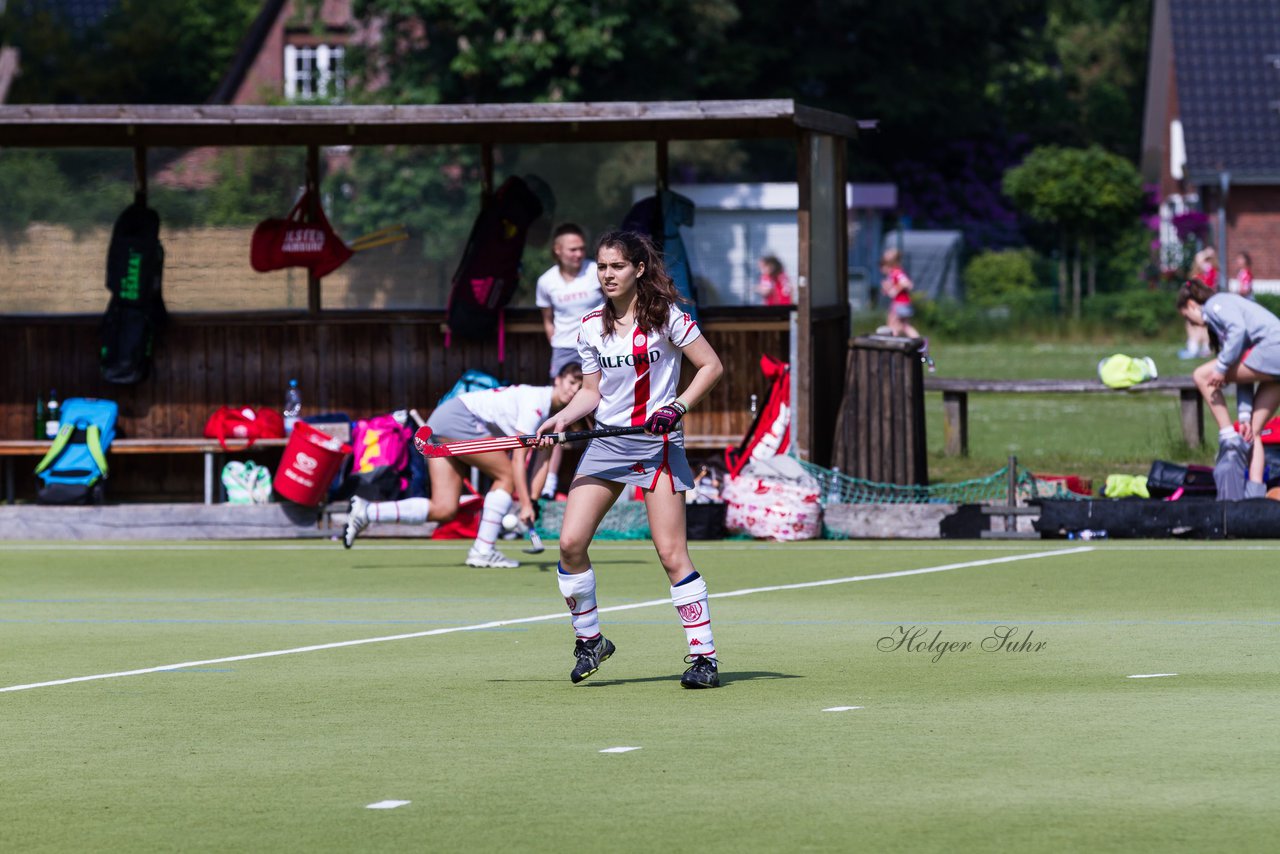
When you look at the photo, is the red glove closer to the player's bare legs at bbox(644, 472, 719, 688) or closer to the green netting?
the player's bare legs at bbox(644, 472, 719, 688)

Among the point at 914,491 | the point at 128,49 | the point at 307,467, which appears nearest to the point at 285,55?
the point at 128,49

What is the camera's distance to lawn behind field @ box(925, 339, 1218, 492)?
67.6 ft

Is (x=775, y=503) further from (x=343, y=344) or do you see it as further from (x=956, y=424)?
(x=956, y=424)

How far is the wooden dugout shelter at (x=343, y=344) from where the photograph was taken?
1928 centimetres

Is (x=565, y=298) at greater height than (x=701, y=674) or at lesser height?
greater

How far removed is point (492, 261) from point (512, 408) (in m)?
4.36

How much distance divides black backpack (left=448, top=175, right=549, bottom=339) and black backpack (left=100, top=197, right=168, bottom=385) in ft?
8.29

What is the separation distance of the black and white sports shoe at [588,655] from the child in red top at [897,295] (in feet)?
55.4

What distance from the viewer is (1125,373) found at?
62.3ft

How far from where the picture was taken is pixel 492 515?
15.3 meters

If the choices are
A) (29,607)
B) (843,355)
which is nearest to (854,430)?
(843,355)

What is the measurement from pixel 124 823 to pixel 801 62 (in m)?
50.9

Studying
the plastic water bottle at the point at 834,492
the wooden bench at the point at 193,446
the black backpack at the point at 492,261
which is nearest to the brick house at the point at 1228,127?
the black backpack at the point at 492,261

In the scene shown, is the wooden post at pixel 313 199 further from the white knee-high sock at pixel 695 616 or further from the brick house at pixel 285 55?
the brick house at pixel 285 55
